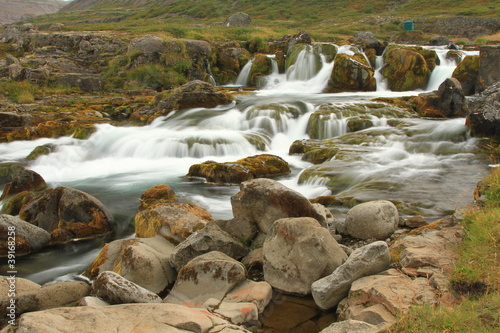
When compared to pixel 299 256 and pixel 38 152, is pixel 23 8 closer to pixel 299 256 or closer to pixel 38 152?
pixel 38 152

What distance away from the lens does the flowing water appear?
9.61m

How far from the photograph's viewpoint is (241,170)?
463 inches

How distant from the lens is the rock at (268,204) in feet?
22.8

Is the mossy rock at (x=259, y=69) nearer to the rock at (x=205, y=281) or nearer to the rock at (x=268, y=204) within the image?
the rock at (x=268, y=204)

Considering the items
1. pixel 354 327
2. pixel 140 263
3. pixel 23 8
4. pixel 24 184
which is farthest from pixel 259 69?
pixel 23 8

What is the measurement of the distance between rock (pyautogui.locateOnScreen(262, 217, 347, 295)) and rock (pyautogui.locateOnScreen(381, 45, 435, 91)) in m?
20.0

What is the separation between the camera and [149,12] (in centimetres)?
7625

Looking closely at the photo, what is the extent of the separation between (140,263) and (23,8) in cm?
15809

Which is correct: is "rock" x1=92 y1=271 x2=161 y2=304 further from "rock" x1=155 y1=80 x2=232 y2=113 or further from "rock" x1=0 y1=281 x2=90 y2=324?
"rock" x1=155 y1=80 x2=232 y2=113

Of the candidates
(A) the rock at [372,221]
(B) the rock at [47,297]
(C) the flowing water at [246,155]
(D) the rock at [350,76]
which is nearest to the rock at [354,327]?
(A) the rock at [372,221]

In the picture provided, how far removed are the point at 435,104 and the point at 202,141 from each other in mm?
9514

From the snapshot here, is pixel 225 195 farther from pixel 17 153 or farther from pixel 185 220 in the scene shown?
pixel 17 153

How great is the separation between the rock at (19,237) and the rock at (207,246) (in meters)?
3.37

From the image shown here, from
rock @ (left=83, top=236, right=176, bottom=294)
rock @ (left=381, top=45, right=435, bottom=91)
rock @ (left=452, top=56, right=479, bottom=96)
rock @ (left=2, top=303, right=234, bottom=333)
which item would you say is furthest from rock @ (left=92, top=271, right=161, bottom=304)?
rock @ (left=381, top=45, right=435, bottom=91)
